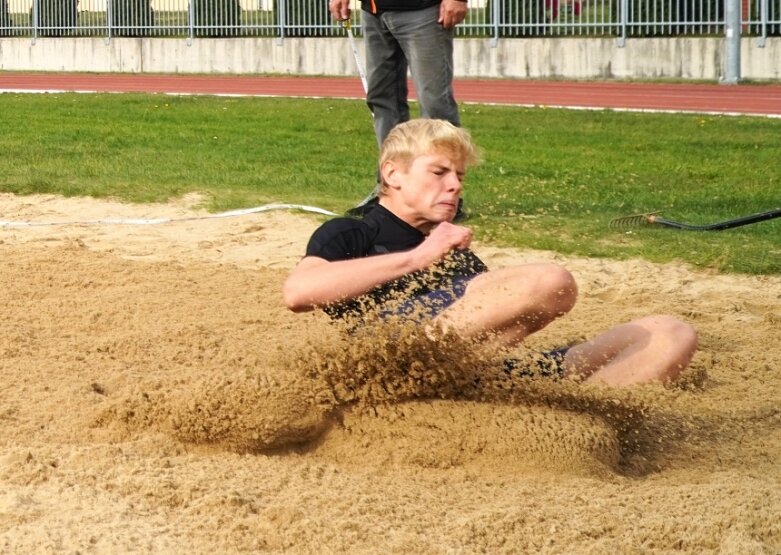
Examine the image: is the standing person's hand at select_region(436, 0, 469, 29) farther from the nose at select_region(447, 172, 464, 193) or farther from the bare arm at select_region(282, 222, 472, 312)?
the bare arm at select_region(282, 222, 472, 312)

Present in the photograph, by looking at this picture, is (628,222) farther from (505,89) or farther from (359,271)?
(505,89)

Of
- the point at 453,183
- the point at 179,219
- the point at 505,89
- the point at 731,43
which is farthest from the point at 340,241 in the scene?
the point at 505,89

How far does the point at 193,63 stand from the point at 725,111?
13379mm

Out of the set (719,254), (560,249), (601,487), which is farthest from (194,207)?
(601,487)

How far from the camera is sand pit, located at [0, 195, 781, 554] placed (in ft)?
10.4

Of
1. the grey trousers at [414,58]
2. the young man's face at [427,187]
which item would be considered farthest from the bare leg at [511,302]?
the grey trousers at [414,58]

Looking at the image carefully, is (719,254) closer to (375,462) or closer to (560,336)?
(560,336)

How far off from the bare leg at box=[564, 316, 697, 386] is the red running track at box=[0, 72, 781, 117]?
11.3 m

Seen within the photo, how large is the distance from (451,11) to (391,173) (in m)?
3.46

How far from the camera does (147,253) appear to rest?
706 centimetres

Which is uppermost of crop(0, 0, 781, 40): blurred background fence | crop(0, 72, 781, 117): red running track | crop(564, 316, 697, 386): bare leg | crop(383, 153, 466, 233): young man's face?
crop(0, 0, 781, 40): blurred background fence

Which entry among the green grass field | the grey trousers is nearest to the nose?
the green grass field

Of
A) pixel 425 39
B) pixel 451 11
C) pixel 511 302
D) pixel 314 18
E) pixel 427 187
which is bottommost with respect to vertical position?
pixel 511 302

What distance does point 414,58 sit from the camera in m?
7.62
